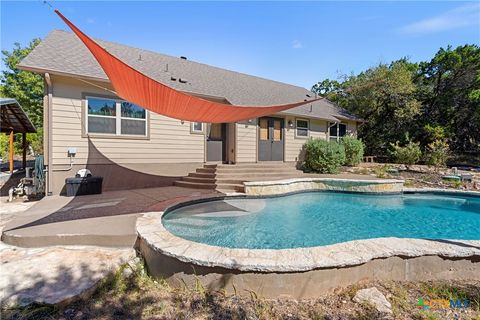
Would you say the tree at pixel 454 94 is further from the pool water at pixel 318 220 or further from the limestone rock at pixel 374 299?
the limestone rock at pixel 374 299

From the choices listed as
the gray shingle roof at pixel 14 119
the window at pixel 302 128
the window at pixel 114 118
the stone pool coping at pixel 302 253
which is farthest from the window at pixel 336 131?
the gray shingle roof at pixel 14 119

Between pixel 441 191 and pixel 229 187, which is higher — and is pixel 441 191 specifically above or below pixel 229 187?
below

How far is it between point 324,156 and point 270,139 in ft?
8.61

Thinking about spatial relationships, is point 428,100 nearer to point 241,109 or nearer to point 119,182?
point 241,109

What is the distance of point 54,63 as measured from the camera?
6320 millimetres

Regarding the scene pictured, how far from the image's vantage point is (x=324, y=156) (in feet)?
34.5

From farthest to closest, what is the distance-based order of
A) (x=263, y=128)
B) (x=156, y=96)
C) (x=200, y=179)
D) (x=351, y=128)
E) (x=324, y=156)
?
(x=351, y=128) → (x=263, y=128) → (x=324, y=156) → (x=200, y=179) → (x=156, y=96)

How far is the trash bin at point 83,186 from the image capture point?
620 centimetres

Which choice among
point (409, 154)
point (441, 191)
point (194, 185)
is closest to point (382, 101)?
point (409, 154)

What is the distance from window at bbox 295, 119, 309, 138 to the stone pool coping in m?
9.49

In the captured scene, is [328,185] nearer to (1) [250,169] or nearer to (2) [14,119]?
(1) [250,169]

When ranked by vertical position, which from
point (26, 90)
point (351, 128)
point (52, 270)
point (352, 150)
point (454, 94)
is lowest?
point (52, 270)

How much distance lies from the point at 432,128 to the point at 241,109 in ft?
54.5

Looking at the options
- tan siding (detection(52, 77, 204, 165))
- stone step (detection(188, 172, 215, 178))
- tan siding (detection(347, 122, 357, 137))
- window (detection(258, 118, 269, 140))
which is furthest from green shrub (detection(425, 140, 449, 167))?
tan siding (detection(52, 77, 204, 165))
